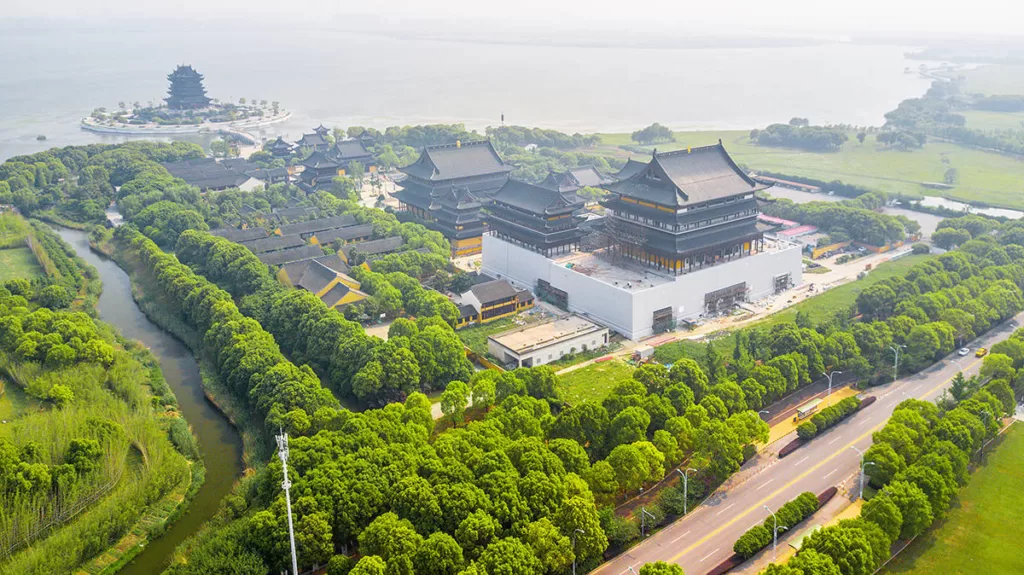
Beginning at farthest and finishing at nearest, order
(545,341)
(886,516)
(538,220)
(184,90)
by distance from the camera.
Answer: (184,90) → (538,220) → (545,341) → (886,516)

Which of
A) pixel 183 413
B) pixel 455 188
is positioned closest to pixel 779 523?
pixel 183 413

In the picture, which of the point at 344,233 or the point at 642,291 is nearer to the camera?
the point at 642,291

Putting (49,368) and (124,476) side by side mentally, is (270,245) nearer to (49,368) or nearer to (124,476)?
(49,368)

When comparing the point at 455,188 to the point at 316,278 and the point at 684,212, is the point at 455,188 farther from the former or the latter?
the point at 684,212

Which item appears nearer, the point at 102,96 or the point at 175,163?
the point at 175,163

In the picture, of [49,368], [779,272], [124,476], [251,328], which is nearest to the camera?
[124,476]

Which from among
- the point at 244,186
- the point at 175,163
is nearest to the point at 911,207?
the point at 244,186

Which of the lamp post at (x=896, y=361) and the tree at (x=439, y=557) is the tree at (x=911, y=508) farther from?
the tree at (x=439, y=557)
